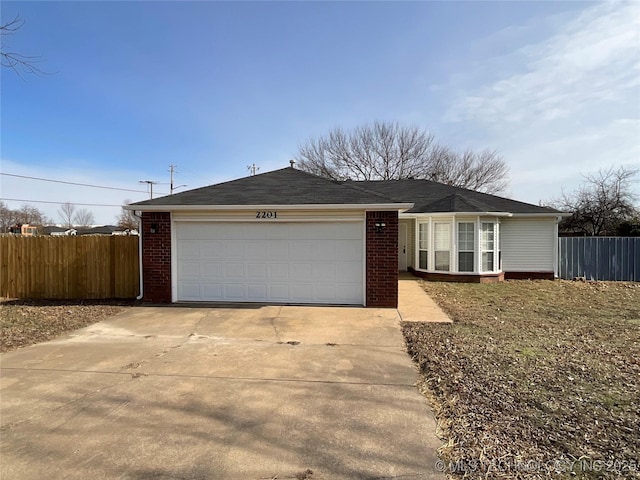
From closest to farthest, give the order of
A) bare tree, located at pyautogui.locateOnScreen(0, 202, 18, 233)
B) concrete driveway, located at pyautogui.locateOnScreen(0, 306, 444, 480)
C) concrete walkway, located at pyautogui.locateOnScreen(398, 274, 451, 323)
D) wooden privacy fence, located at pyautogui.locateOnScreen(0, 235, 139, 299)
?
1. concrete driveway, located at pyautogui.locateOnScreen(0, 306, 444, 480)
2. concrete walkway, located at pyautogui.locateOnScreen(398, 274, 451, 323)
3. wooden privacy fence, located at pyautogui.locateOnScreen(0, 235, 139, 299)
4. bare tree, located at pyautogui.locateOnScreen(0, 202, 18, 233)

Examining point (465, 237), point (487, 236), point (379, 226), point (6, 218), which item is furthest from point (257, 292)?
point (6, 218)

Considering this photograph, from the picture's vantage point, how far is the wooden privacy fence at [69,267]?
9812mm

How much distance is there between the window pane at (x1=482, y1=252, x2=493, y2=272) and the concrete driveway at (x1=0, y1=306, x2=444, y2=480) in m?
8.41

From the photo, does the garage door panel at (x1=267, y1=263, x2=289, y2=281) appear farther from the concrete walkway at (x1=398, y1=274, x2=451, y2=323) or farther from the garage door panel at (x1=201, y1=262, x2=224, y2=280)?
the concrete walkway at (x1=398, y1=274, x2=451, y2=323)

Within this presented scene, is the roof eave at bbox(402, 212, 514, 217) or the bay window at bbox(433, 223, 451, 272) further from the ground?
the roof eave at bbox(402, 212, 514, 217)

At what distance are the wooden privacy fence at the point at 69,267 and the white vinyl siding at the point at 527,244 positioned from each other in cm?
1313

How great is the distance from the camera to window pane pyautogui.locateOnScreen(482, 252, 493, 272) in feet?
43.8

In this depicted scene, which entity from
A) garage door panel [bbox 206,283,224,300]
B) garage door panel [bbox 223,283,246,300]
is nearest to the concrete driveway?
garage door panel [bbox 223,283,246,300]

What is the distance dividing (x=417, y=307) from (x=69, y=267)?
30.9 feet

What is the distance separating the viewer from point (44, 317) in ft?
25.4

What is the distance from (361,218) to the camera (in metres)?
8.78

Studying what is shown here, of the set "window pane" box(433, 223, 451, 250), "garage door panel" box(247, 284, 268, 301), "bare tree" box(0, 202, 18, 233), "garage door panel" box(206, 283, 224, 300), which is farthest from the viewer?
"bare tree" box(0, 202, 18, 233)

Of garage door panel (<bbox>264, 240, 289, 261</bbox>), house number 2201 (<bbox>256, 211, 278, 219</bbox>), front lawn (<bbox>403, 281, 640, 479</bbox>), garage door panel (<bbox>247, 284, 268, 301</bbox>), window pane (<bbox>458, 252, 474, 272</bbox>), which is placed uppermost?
house number 2201 (<bbox>256, 211, 278, 219</bbox>)

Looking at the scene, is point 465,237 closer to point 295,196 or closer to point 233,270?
point 295,196
